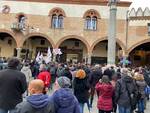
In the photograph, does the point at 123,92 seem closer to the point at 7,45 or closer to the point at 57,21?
the point at 57,21

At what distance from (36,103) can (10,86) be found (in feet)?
8.03

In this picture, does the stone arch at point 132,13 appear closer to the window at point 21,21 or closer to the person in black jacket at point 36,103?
the window at point 21,21

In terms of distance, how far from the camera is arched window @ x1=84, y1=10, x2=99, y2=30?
44344 mm

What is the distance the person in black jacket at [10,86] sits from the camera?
7984 mm

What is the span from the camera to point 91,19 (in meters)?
44.5

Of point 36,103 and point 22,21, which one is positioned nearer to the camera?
point 36,103

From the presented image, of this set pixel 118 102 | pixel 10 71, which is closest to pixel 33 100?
pixel 10 71

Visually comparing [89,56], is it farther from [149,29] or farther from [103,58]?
[149,29]

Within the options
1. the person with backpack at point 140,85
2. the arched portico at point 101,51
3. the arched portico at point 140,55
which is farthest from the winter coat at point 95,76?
the arched portico at point 140,55

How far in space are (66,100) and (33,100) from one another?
38.2 inches

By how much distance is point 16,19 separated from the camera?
44688 mm

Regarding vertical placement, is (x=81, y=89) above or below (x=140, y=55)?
below

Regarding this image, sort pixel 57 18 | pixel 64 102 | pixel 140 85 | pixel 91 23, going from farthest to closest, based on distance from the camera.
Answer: pixel 57 18, pixel 91 23, pixel 140 85, pixel 64 102

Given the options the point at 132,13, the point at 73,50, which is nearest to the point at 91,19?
the point at 73,50
